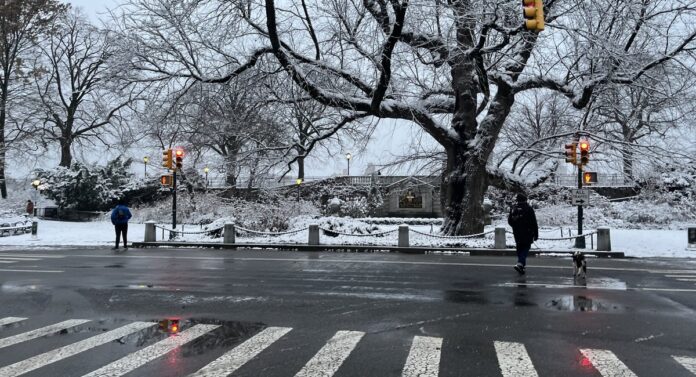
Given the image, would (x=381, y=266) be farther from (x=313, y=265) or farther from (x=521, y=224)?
(x=521, y=224)

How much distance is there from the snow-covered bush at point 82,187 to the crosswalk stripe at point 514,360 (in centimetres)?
3839

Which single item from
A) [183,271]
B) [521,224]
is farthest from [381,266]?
[183,271]

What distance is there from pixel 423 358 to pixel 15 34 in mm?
46785

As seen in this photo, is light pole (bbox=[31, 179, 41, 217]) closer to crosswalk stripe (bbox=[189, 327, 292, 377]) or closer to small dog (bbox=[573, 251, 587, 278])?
crosswalk stripe (bbox=[189, 327, 292, 377])

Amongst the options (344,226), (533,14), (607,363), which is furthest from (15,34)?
(607,363)

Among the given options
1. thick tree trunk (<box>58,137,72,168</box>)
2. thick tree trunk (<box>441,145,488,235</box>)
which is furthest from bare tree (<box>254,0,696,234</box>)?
thick tree trunk (<box>58,137,72,168</box>)

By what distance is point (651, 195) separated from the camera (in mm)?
30688

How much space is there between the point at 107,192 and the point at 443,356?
40589mm

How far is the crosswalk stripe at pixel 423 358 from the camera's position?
503 cm

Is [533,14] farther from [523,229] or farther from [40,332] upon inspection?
[40,332]

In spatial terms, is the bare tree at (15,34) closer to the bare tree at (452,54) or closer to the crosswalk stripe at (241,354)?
the bare tree at (452,54)

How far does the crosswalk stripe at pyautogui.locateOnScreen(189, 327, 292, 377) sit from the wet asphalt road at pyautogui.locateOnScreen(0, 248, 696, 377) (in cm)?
10

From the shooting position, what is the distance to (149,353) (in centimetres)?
575

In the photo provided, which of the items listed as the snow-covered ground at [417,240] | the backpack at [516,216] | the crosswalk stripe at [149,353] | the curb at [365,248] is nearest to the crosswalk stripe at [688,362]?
the crosswalk stripe at [149,353]
